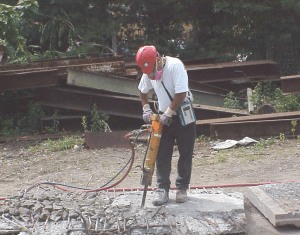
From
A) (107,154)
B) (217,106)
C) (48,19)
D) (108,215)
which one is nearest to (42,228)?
(108,215)

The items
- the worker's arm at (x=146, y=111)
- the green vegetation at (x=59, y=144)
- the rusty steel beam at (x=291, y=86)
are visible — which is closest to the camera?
the worker's arm at (x=146, y=111)

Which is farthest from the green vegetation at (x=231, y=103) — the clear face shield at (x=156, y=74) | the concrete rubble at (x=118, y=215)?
the clear face shield at (x=156, y=74)

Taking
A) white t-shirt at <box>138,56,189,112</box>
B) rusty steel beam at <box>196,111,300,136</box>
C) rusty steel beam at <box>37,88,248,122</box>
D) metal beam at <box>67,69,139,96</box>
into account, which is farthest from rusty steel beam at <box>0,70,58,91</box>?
white t-shirt at <box>138,56,189,112</box>

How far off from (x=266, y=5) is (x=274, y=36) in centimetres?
100

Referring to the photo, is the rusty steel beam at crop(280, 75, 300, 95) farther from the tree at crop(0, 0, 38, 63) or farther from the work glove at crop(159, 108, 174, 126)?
the tree at crop(0, 0, 38, 63)

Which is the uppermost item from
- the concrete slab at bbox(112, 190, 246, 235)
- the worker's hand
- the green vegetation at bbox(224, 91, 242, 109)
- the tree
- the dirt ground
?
the tree

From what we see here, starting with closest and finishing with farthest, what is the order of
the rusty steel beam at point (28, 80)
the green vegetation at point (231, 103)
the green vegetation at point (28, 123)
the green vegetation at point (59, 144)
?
1. the green vegetation at point (59, 144)
2. the rusty steel beam at point (28, 80)
3. the green vegetation at point (28, 123)
4. the green vegetation at point (231, 103)

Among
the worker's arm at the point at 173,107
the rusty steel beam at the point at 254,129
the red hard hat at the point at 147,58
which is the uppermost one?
the red hard hat at the point at 147,58

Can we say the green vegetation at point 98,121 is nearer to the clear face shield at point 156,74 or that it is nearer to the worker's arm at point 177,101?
the clear face shield at point 156,74

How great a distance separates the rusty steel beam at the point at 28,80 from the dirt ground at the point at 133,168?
5.46 feet

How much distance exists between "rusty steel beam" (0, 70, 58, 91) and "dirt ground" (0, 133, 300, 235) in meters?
1.66

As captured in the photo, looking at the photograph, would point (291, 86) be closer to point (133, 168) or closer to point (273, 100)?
point (273, 100)

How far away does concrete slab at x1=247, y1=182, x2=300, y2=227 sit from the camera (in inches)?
167

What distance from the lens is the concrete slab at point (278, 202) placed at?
423 cm
